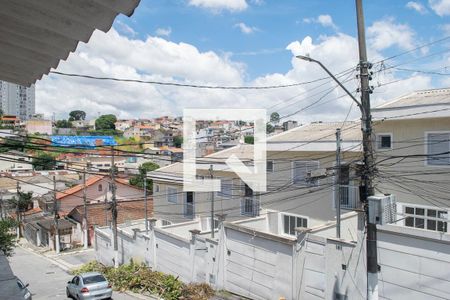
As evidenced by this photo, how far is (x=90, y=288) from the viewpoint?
16.0m

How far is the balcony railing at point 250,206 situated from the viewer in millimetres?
20359

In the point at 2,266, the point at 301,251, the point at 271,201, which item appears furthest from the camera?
the point at 271,201

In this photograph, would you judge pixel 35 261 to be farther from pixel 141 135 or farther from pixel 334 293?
pixel 141 135

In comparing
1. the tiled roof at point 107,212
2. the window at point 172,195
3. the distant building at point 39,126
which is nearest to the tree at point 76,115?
the distant building at point 39,126

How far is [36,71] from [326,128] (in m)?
18.6

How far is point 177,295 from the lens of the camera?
1652 cm

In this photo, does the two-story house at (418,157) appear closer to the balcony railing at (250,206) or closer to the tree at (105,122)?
the balcony railing at (250,206)

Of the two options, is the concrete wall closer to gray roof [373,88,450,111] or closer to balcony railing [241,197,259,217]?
gray roof [373,88,450,111]

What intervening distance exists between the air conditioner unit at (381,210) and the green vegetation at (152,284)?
29.1 ft

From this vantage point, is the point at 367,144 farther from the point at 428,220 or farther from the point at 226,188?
the point at 226,188

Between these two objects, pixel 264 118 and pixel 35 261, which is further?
pixel 35 261

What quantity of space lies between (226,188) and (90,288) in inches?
346

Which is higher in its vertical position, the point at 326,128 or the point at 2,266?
the point at 326,128

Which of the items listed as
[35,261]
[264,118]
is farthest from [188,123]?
[35,261]
